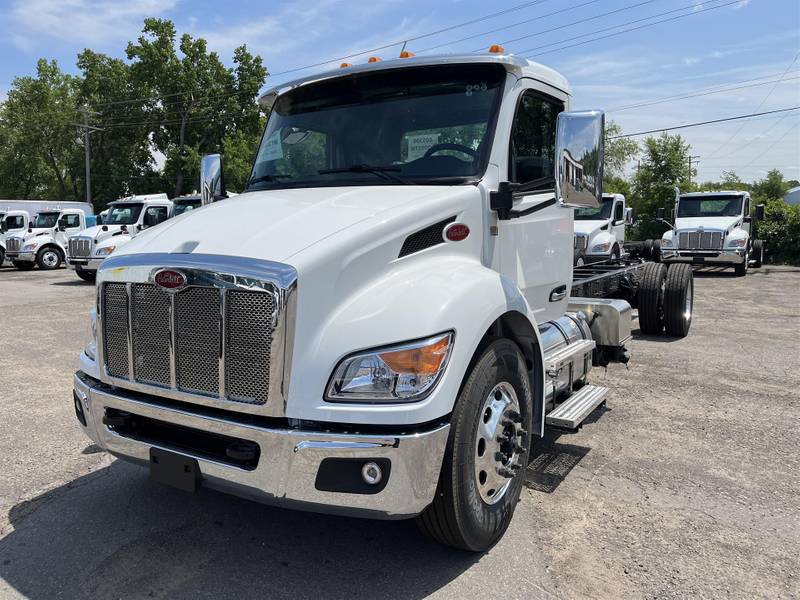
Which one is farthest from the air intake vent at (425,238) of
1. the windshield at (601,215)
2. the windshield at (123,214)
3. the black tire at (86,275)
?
the windshield at (123,214)

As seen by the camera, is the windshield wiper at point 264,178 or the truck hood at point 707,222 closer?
the windshield wiper at point 264,178

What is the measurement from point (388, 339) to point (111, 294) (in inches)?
58.0

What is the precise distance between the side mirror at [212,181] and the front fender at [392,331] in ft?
7.59

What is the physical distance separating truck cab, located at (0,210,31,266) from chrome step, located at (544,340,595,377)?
2470cm

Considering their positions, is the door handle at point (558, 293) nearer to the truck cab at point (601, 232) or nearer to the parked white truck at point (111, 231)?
the truck cab at point (601, 232)

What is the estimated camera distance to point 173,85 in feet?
151

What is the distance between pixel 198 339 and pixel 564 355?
2.74 metres

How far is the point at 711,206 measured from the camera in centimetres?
2078

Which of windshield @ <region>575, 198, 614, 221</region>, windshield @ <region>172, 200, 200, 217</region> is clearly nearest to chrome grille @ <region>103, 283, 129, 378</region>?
windshield @ <region>575, 198, 614, 221</region>

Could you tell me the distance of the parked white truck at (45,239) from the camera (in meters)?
23.3

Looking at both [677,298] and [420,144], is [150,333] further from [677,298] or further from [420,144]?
[677,298]

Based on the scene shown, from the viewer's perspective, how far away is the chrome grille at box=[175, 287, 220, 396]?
2746 mm

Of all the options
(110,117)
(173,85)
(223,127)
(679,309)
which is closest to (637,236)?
(679,309)

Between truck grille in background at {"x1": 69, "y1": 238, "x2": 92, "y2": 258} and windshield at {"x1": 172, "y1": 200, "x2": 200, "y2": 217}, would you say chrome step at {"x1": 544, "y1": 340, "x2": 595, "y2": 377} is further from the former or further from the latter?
windshield at {"x1": 172, "y1": 200, "x2": 200, "y2": 217}
